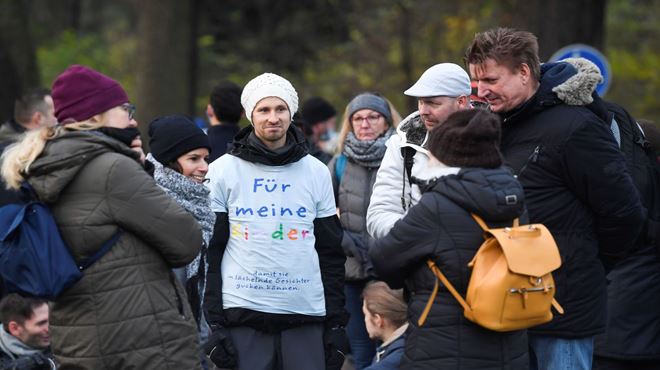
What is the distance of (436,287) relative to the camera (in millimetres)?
4496

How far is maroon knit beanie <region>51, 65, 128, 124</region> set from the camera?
15.8ft

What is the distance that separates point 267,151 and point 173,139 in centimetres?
51

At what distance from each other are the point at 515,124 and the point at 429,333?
1.24 metres

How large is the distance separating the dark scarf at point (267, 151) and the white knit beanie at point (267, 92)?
15cm

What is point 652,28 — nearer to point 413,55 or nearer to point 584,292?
point 413,55

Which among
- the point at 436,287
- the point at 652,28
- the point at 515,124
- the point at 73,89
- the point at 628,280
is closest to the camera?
the point at 436,287

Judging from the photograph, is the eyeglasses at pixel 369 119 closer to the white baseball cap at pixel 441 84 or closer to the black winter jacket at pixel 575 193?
the white baseball cap at pixel 441 84

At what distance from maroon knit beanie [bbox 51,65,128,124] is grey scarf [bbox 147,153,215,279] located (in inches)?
33.9

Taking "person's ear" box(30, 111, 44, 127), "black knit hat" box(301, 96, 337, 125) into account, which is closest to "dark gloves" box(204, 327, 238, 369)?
"person's ear" box(30, 111, 44, 127)

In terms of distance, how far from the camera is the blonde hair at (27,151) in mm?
4617

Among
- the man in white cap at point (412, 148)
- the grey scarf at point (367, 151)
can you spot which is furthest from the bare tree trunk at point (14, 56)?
the man in white cap at point (412, 148)

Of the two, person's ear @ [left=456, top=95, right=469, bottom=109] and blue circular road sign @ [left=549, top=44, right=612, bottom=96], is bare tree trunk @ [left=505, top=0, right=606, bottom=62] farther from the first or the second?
person's ear @ [left=456, top=95, right=469, bottom=109]

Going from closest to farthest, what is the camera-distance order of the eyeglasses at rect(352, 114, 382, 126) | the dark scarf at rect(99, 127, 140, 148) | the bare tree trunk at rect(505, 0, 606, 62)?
the dark scarf at rect(99, 127, 140, 148) < the eyeglasses at rect(352, 114, 382, 126) < the bare tree trunk at rect(505, 0, 606, 62)

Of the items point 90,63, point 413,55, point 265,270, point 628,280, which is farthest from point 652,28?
point 265,270
